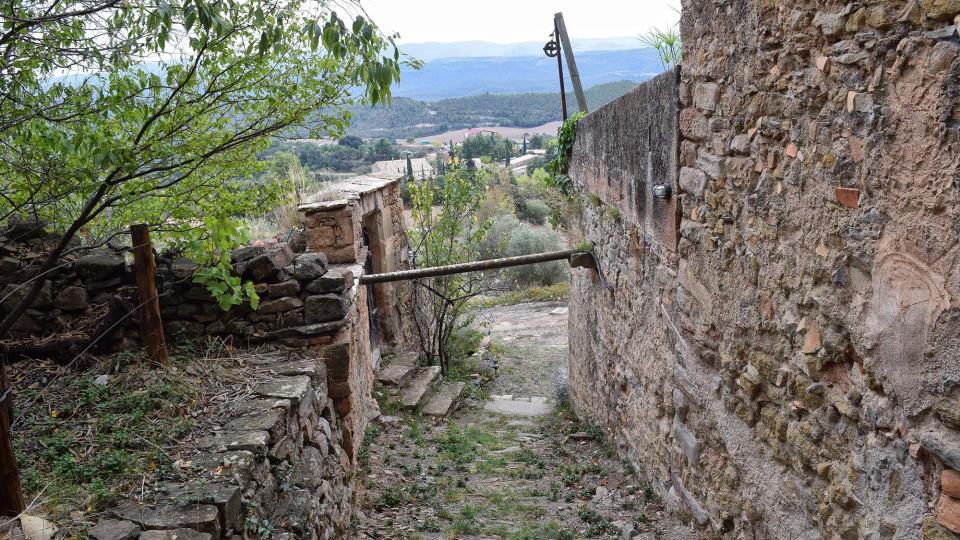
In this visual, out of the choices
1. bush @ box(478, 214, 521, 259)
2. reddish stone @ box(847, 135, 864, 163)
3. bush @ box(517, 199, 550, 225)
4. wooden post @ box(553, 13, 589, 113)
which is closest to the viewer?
reddish stone @ box(847, 135, 864, 163)

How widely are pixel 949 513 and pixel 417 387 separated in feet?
22.5

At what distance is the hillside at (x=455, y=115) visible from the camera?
1870 inches

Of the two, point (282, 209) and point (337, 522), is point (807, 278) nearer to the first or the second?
point (337, 522)

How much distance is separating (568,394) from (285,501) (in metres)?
4.87

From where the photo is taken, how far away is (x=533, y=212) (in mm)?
24469

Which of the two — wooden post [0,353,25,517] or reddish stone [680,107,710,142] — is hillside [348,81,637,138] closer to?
reddish stone [680,107,710,142]

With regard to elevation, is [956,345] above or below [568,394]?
above

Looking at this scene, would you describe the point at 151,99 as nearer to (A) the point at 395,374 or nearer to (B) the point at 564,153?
(B) the point at 564,153

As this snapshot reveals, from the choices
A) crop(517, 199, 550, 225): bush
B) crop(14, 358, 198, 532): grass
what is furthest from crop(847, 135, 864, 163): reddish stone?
crop(517, 199, 550, 225): bush

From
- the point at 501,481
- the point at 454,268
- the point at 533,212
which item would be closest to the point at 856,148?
the point at 454,268

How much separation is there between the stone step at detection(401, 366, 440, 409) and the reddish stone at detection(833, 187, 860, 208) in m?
6.07

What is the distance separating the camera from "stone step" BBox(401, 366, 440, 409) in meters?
7.55

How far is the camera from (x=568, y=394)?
25.3ft

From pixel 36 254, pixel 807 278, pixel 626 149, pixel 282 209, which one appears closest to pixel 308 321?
pixel 36 254
